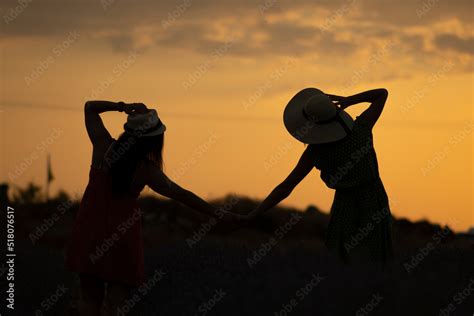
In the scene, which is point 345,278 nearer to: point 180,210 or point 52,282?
point 52,282

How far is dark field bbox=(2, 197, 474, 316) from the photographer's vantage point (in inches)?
344

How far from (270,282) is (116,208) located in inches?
74.1

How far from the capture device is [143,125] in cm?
835

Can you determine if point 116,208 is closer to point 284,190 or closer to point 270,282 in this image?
point 270,282

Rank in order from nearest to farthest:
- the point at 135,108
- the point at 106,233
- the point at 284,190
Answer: the point at 106,233, the point at 135,108, the point at 284,190

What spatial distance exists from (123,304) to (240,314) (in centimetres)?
114

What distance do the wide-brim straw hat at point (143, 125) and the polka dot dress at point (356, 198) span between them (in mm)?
1515

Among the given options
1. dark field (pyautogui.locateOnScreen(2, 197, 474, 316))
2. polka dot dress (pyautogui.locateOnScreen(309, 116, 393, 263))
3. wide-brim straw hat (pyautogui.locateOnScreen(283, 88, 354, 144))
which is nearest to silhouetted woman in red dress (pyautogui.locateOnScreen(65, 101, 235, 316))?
dark field (pyautogui.locateOnScreen(2, 197, 474, 316))

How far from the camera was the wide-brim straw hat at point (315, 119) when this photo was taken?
8906 mm

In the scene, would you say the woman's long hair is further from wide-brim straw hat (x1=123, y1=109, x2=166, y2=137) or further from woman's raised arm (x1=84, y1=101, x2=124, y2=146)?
woman's raised arm (x1=84, y1=101, x2=124, y2=146)

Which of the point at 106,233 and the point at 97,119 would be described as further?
the point at 97,119

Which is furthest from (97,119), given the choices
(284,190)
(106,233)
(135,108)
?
(284,190)

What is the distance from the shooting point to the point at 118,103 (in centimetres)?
870

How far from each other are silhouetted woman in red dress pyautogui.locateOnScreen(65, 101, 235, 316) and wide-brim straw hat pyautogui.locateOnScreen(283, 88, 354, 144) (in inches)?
53.2
